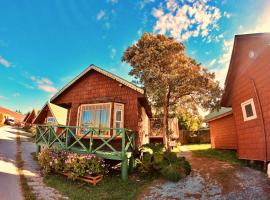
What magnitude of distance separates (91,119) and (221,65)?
992 cm

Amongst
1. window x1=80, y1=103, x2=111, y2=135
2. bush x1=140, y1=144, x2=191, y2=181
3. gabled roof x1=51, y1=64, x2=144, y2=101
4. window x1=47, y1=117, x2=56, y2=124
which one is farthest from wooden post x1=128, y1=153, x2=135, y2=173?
window x1=47, y1=117, x2=56, y2=124

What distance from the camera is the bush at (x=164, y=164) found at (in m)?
7.73

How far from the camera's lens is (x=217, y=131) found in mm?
16266

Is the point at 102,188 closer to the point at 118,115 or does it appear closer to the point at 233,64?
the point at 118,115

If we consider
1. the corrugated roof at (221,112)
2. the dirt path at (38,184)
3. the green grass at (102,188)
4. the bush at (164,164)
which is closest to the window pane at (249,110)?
the bush at (164,164)

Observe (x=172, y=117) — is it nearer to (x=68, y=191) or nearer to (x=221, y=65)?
(x=221, y=65)

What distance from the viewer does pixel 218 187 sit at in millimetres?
6445

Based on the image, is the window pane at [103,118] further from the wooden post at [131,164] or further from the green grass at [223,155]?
the green grass at [223,155]

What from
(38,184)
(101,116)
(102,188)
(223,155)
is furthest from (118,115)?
(223,155)

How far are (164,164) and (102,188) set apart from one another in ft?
9.59

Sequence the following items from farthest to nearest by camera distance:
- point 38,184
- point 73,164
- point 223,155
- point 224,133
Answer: point 224,133 < point 223,155 < point 73,164 < point 38,184

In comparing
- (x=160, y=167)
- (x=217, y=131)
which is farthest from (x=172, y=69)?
(x=217, y=131)

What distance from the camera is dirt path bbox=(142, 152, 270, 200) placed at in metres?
5.70

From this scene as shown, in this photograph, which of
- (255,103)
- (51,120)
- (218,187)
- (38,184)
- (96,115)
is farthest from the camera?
(51,120)
